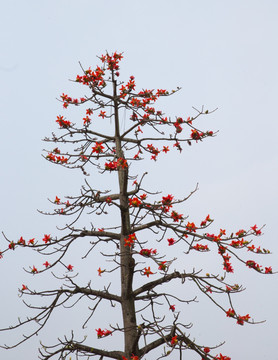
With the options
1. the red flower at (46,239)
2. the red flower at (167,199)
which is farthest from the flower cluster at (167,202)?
the red flower at (46,239)

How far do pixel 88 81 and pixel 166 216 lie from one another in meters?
2.30

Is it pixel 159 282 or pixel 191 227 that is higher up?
pixel 191 227

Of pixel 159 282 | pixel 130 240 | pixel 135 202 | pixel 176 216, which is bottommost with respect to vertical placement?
pixel 159 282

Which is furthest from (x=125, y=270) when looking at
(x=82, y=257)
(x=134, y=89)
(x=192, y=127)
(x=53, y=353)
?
(x=134, y=89)

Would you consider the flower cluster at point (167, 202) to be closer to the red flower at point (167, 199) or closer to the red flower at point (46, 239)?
the red flower at point (167, 199)

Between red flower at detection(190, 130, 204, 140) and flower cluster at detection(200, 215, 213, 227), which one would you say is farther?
red flower at detection(190, 130, 204, 140)

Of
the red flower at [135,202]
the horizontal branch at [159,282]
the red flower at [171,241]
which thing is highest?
the red flower at [135,202]

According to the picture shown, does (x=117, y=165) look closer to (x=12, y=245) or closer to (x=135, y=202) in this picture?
(x=135, y=202)

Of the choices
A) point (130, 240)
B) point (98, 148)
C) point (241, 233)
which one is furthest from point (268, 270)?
point (98, 148)

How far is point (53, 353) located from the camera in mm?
6000

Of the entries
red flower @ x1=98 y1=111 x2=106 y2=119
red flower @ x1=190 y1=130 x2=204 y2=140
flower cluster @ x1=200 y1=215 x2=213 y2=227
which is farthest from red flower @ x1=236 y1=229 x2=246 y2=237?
red flower @ x1=98 y1=111 x2=106 y2=119

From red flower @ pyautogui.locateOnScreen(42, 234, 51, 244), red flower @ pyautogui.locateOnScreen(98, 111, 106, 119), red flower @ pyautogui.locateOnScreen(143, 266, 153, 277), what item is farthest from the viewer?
red flower @ pyautogui.locateOnScreen(98, 111, 106, 119)

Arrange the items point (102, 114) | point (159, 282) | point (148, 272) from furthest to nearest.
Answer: point (102, 114)
point (159, 282)
point (148, 272)

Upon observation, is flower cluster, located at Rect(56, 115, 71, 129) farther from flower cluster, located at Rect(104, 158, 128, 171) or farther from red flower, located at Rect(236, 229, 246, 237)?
red flower, located at Rect(236, 229, 246, 237)
